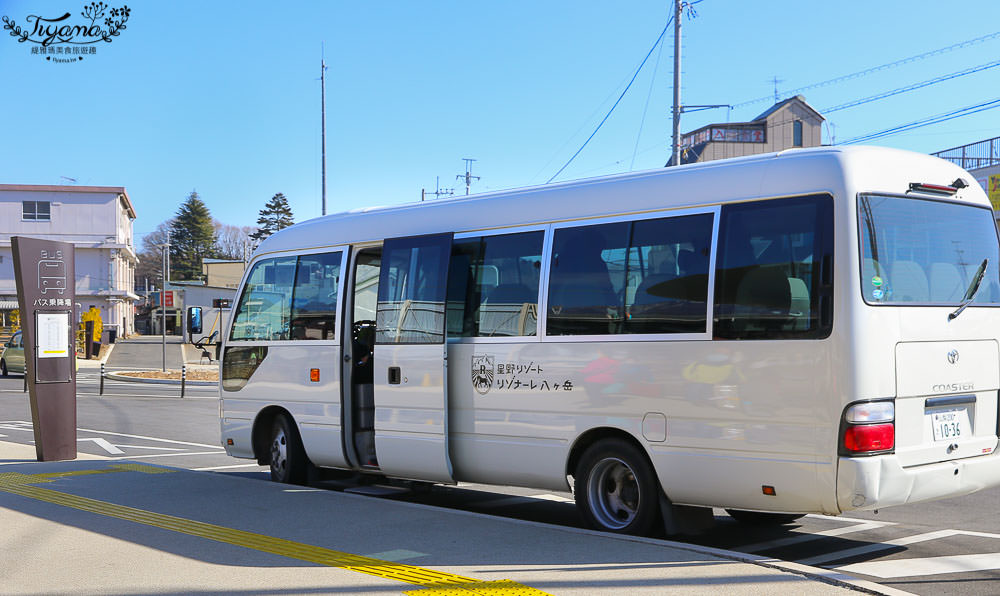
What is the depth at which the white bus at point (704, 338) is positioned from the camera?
669 cm

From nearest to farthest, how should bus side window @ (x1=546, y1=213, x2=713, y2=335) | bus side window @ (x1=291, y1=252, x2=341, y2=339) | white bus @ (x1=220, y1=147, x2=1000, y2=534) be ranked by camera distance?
1. white bus @ (x1=220, y1=147, x2=1000, y2=534)
2. bus side window @ (x1=546, y1=213, x2=713, y2=335)
3. bus side window @ (x1=291, y1=252, x2=341, y2=339)

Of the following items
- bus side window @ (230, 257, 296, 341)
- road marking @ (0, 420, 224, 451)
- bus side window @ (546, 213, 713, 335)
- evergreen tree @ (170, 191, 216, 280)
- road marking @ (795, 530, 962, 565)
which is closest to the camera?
road marking @ (795, 530, 962, 565)

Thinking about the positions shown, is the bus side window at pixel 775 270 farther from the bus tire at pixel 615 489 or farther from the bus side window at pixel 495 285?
the bus side window at pixel 495 285

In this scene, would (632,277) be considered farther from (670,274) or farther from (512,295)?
(512,295)

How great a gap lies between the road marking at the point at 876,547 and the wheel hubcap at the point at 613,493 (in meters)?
1.36

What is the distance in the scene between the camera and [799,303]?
6820mm

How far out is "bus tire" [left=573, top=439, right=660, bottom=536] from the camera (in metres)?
7.66

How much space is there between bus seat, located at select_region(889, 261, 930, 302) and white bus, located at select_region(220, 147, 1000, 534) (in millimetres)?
17

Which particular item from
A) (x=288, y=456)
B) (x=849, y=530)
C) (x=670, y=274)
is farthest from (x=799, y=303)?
(x=288, y=456)

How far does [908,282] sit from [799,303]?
0.87 meters

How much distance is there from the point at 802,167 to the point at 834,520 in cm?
378

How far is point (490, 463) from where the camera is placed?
8914 mm

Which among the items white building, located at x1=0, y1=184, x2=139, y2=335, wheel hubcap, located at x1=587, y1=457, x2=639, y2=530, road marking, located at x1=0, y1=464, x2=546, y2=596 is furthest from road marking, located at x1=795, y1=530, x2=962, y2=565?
white building, located at x1=0, y1=184, x2=139, y2=335

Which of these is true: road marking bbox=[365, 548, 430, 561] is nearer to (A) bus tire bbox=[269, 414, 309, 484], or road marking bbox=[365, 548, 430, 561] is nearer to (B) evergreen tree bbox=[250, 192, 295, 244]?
(A) bus tire bbox=[269, 414, 309, 484]
